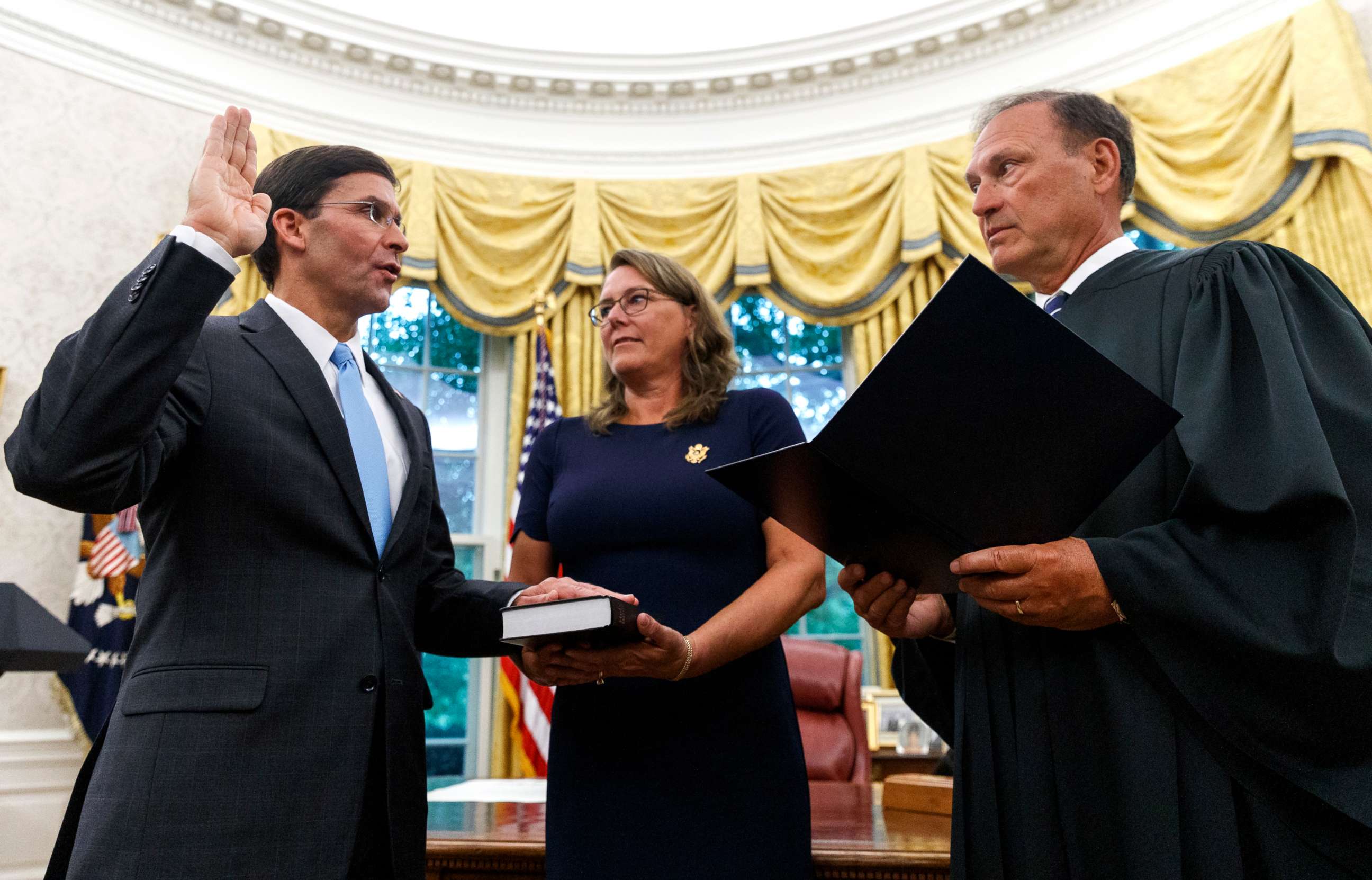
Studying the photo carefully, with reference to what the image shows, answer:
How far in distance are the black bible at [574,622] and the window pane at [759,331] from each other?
4894 mm

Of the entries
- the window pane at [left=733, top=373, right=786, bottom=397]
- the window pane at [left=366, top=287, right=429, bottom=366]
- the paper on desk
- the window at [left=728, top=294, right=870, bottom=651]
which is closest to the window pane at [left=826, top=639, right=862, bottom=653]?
the window at [left=728, top=294, right=870, bottom=651]

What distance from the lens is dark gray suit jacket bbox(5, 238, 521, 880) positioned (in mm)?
1121

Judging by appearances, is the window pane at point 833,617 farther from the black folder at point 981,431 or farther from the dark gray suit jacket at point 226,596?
the black folder at point 981,431

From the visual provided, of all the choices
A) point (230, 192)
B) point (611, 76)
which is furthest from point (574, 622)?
point (611, 76)

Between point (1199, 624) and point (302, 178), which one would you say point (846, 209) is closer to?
point (302, 178)

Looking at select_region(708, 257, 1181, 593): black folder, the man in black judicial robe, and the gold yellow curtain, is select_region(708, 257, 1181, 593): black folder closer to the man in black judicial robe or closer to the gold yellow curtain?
the man in black judicial robe

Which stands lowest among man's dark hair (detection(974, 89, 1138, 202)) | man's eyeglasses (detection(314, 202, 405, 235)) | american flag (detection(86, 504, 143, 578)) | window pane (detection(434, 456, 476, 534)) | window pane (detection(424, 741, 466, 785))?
window pane (detection(424, 741, 466, 785))

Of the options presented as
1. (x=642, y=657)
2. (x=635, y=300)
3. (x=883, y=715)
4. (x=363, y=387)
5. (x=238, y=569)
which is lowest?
(x=883, y=715)

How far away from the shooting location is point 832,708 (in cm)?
363

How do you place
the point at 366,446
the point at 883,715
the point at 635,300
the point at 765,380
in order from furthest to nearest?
the point at 765,380
the point at 883,715
the point at 635,300
the point at 366,446

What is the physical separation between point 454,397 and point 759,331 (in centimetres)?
198

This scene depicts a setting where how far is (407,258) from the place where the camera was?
5.64 m

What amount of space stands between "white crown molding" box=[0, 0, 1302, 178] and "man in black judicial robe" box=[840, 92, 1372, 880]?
473 cm

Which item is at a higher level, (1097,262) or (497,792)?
(1097,262)
